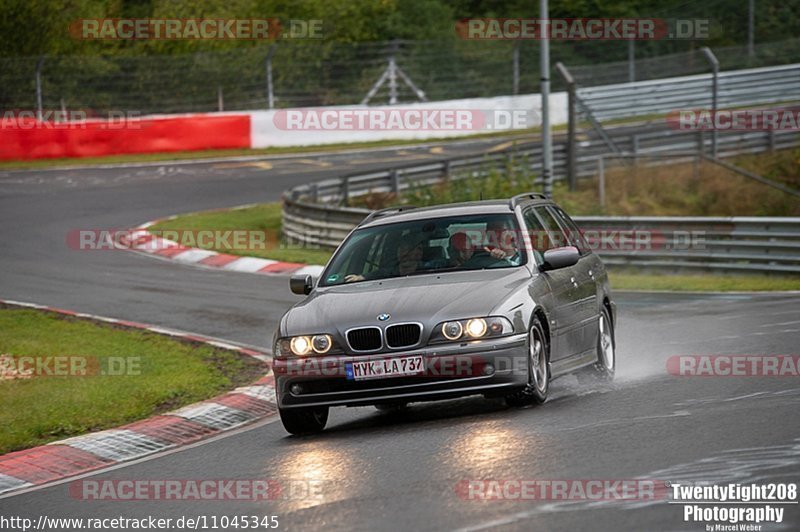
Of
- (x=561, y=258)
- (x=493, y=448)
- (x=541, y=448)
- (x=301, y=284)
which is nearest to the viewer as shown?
(x=541, y=448)

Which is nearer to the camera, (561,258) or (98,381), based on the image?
(561,258)

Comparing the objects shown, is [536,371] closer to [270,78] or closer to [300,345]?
[300,345]

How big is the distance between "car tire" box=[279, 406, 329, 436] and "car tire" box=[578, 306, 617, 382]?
240cm

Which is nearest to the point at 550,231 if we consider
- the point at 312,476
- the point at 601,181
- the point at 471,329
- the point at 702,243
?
the point at 471,329

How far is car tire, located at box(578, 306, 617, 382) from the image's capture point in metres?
11.7

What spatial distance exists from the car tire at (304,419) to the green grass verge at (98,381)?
1814mm

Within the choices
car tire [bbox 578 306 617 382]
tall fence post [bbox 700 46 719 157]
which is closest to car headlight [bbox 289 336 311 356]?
car tire [bbox 578 306 617 382]

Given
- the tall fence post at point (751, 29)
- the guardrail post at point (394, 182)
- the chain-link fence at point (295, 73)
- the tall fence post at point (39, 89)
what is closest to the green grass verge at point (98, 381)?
the guardrail post at point (394, 182)

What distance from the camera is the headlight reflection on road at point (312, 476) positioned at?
7438mm

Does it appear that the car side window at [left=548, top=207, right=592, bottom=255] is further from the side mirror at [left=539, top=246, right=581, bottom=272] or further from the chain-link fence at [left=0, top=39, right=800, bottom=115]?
the chain-link fence at [left=0, top=39, right=800, bottom=115]

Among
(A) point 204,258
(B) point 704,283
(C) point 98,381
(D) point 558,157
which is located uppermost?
(C) point 98,381

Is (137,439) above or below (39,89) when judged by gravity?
below

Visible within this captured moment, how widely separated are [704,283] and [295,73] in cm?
2376

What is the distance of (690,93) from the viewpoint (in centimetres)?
3509
